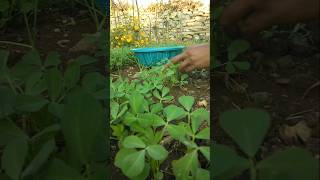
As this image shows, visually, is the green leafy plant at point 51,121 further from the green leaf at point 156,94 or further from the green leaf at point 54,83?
the green leaf at point 156,94

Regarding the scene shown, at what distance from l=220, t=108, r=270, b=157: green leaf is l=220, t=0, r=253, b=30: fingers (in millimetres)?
80

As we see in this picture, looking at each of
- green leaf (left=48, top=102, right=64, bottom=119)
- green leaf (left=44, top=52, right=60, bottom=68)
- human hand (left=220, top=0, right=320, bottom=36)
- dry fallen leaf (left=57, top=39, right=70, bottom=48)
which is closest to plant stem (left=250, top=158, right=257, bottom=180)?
human hand (left=220, top=0, right=320, bottom=36)

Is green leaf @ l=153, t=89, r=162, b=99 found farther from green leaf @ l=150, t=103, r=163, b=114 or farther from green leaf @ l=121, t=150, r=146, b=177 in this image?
green leaf @ l=121, t=150, r=146, b=177

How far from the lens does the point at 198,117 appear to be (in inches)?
32.9

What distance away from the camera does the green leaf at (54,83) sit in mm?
694

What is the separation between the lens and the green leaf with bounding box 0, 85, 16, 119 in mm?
702

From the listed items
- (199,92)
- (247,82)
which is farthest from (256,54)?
(199,92)

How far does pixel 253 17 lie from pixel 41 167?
0.36 meters

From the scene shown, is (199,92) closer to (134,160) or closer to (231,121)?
(134,160)

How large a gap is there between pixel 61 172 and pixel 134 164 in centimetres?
17

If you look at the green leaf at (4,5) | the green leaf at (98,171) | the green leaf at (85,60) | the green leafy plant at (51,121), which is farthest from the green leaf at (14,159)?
the green leaf at (4,5)

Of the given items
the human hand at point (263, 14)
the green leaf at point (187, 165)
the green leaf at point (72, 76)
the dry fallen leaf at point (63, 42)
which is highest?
the dry fallen leaf at point (63, 42)

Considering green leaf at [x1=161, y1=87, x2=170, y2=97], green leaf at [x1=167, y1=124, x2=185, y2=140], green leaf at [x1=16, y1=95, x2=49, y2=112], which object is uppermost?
green leaf at [x1=161, y1=87, x2=170, y2=97]

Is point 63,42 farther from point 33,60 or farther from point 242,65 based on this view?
point 242,65
